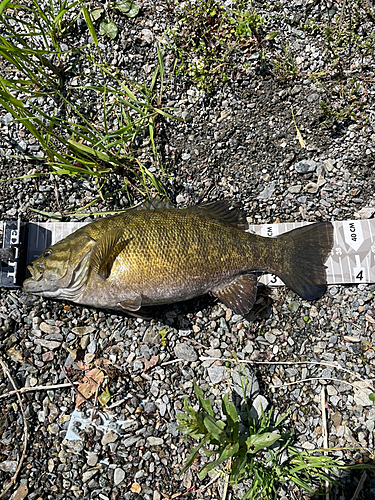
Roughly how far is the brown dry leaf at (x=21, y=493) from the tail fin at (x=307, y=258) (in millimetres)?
2998

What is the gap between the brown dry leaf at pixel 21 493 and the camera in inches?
128

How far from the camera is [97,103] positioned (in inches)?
158

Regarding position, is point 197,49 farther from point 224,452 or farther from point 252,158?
point 224,452

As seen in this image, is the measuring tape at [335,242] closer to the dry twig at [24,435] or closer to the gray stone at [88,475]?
the dry twig at [24,435]

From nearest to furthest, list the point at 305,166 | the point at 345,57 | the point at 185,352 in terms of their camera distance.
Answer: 1. the point at 185,352
2. the point at 305,166
3. the point at 345,57

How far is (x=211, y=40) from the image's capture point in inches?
158

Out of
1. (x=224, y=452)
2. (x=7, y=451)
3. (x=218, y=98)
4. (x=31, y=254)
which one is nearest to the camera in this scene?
(x=224, y=452)

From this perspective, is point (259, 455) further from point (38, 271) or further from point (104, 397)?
point (38, 271)

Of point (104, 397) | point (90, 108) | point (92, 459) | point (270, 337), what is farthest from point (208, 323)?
point (90, 108)

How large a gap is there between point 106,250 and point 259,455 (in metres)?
2.32

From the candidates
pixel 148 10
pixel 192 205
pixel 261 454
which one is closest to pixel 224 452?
pixel 261 454

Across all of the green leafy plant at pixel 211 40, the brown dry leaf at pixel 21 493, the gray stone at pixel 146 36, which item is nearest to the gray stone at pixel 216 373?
the brown dry leaf at pixel 21 493

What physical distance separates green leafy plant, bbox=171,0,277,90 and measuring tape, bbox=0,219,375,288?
1758mm

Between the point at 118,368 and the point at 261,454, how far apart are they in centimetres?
154
